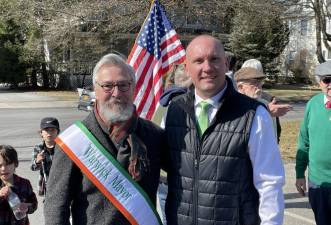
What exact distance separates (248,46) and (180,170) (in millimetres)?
31367

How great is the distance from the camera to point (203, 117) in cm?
283

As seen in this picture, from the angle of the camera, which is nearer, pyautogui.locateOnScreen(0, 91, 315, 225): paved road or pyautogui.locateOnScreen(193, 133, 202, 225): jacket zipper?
pyautogui.locateOnScreen(193, 133, 202, 225): jacket zipper

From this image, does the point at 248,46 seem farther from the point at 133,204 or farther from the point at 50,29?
the point at 133,204

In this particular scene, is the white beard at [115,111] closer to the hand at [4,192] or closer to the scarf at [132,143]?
the scarf at [132,143]

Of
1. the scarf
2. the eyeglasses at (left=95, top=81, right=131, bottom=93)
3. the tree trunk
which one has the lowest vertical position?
the tree trunk

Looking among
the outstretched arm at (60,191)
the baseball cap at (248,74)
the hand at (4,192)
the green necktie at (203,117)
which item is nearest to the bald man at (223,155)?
the green necktie at (203,117)

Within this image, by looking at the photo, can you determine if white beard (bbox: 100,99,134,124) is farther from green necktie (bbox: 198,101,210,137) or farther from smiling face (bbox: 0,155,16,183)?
smiling face (bbox: 0,155,16,183)

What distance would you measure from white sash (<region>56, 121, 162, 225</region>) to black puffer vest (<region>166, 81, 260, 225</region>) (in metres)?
0.28

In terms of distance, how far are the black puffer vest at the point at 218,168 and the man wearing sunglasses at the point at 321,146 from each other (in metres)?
1.46

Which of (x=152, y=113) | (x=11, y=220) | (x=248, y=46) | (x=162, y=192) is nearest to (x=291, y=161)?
(x=152, y=113)

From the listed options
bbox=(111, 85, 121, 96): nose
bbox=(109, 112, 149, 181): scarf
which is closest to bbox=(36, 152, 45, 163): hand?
bbox=(109, 112, 149, 181): scarf

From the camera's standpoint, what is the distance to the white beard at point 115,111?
275 cm

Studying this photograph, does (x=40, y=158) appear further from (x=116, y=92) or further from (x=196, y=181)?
(x=196, y=181)

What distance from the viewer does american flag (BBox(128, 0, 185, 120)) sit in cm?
583
